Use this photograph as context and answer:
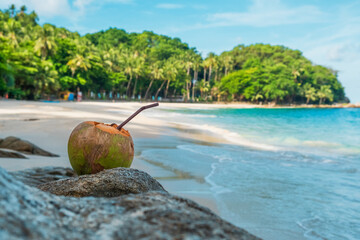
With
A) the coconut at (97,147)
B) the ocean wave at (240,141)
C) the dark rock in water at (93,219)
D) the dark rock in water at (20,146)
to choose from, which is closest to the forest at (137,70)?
the ocean wave at (240,141)

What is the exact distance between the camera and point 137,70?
67562mm

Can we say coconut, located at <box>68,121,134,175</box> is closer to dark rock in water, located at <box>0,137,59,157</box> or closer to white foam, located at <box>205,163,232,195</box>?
white foam, located at <box>205,163,232,195</box>

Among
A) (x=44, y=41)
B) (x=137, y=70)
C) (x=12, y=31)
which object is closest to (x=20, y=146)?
(x=44, y=41)

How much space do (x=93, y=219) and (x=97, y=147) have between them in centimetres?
150

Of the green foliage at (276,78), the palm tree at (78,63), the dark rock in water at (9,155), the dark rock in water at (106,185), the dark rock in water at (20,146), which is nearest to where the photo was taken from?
the dark rock in water at (106,185)

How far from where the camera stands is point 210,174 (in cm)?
622

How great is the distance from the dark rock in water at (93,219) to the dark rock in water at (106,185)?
2.49 ft

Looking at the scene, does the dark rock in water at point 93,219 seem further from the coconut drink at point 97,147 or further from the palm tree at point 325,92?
the palm tree at point 325,92

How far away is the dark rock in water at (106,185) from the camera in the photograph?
1.67m

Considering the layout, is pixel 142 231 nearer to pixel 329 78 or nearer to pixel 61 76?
pixel 61 76

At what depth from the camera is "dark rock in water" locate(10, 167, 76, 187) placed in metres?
3.03

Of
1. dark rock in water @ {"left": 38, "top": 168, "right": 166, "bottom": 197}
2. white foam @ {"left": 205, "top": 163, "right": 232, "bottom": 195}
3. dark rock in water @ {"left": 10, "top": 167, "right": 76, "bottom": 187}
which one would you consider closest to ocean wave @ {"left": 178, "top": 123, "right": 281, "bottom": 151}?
white foam @ {"left": 205, "top": 163, "right": 232, "bottom": 195}

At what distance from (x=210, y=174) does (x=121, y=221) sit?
5.54m

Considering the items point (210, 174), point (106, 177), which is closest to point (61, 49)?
point (210, 174)
